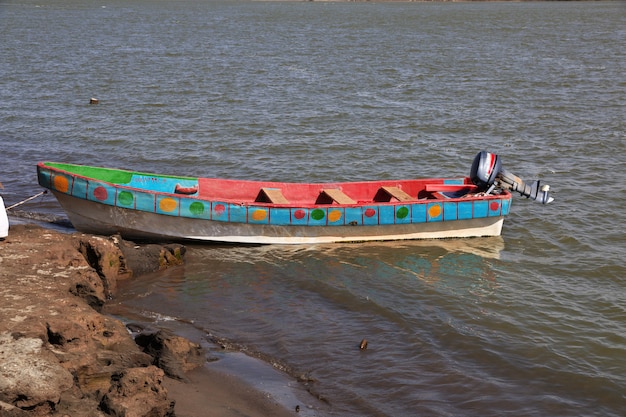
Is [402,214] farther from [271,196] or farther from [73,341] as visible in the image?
[73,341]

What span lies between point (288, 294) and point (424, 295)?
251cm

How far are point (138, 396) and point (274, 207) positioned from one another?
24.7ft

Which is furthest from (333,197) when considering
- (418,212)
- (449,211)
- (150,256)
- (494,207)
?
(150,256)

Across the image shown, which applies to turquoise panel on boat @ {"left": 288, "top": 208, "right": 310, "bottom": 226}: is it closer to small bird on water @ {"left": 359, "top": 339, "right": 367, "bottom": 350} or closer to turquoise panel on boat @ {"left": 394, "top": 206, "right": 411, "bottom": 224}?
turquoise panel on boat @ {"left": 394, "top": 206, "right": 411, "bottom": 224}

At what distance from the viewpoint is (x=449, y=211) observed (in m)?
16.8

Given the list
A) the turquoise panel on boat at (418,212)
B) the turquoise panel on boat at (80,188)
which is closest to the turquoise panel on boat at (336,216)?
the turquoise panel on boat at (418,212)

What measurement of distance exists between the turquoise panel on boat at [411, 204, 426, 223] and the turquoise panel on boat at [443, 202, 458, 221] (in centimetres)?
46

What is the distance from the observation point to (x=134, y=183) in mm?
A: 16844

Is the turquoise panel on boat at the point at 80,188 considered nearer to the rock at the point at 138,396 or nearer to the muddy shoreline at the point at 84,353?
the muddy shoreline at the point at 84,353

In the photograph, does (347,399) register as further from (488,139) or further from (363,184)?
(488,139)

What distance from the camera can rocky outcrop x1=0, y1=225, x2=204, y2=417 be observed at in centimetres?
852

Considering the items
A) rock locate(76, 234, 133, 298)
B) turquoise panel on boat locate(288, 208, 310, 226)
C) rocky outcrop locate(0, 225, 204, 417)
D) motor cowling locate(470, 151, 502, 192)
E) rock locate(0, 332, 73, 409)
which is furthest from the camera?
motor cowling locate(470, 151, 502, 192)

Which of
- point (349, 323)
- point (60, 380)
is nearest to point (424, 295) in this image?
point (349, 323)

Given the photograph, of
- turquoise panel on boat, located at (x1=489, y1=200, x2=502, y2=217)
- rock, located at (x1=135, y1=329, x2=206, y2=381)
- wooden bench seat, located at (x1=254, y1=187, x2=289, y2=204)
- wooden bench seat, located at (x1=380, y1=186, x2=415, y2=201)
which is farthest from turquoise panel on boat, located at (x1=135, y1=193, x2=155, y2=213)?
turquoise panel on boat, located at (x1=489, y1=200, x2=502, y2=217)
